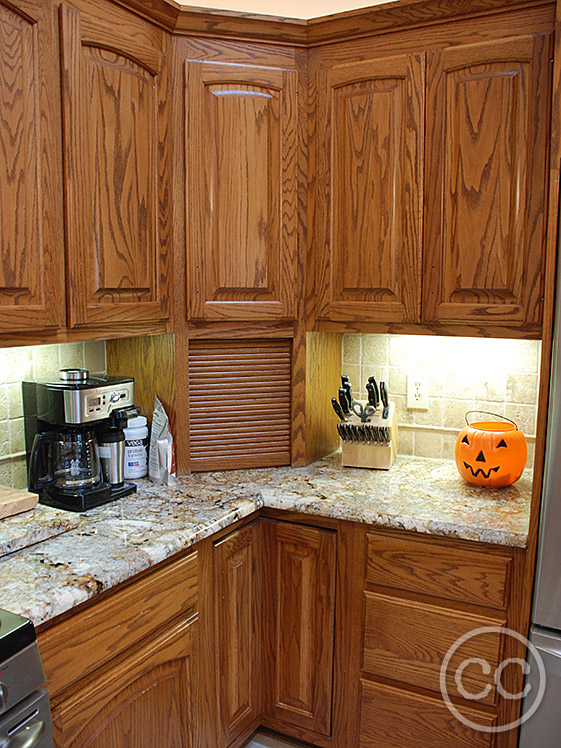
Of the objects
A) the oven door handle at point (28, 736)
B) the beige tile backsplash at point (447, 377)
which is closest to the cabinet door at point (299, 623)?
the beige tile backsplash at point (447, 377)

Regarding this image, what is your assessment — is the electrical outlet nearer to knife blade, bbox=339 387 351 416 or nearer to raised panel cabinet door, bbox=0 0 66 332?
knife blade, bbox=339 387 351 416

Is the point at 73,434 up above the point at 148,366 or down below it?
below

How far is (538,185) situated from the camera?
183 cm

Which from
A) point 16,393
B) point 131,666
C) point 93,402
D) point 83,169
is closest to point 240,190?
point 83,169

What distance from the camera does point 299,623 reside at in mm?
2006

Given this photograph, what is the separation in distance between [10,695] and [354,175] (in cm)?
161

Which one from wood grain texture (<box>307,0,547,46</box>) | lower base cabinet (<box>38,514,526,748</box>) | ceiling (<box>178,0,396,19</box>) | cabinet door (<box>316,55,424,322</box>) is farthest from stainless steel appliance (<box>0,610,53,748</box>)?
ceiling (<box>178,0,396,19</box>)

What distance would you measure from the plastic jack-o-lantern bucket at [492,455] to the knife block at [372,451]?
243 mm

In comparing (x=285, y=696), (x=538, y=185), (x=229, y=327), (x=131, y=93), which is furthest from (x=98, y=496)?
(x=538, y=185)

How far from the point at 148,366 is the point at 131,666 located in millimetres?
933

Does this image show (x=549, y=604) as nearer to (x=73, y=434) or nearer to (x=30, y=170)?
(x=73, y=434)

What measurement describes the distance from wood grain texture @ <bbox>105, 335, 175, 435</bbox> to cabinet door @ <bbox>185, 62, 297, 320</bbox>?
0.53ft

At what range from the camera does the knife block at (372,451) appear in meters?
2.21

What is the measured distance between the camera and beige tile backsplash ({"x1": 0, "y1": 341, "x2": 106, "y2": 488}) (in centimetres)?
192
